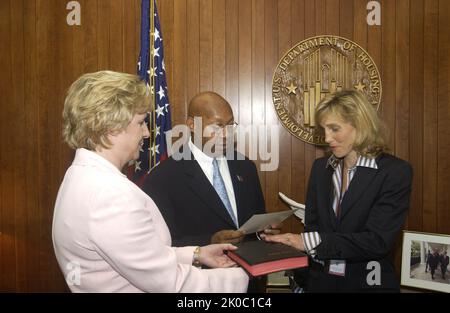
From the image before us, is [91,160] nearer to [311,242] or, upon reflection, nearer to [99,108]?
[99,108]

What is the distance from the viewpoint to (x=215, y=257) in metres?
1.48

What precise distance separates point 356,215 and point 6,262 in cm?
316

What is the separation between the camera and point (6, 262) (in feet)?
10.8

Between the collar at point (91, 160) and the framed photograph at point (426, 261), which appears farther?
the framed photograph at point (426, 261)

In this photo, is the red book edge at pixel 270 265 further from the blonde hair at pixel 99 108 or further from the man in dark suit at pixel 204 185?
the blonde hair at pixel 99 108

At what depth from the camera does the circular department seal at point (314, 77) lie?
3119 millimetres

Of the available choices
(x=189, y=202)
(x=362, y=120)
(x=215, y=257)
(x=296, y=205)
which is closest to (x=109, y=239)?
(x=215, y=257)

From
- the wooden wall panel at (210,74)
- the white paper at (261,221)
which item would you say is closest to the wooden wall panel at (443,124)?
the wooden wall panel at (210,74)

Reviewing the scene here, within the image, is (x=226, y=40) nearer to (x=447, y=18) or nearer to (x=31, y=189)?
(x=447, y=18)

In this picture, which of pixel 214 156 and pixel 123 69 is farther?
pixel 123 69

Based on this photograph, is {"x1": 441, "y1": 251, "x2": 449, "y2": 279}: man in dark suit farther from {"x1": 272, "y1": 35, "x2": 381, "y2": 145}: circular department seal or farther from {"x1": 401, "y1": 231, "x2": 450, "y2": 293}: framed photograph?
{"x1": 272, "y1": 35, "x2": 381, "y2": 145}: circular department seal

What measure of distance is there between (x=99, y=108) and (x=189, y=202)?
978mm

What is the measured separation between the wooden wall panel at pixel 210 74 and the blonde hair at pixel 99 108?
6.46 ft
